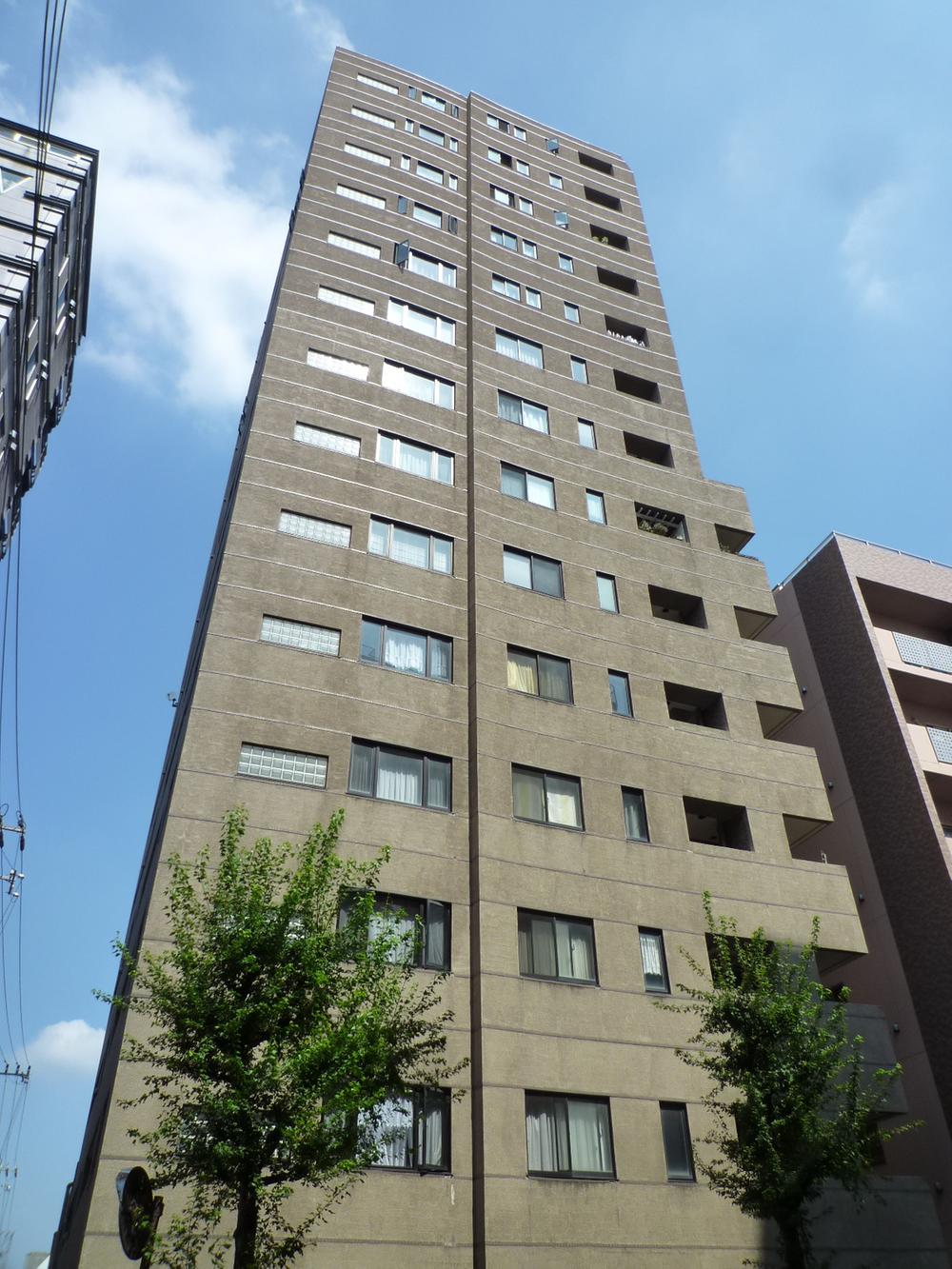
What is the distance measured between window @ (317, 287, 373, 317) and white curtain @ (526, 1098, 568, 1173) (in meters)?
23.1

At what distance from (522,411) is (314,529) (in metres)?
9.52

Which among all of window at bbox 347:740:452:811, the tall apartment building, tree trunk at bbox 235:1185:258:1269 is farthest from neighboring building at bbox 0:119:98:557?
tree trunk at bbox 235:1185:258:1269

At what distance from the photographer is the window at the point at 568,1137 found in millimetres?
16219

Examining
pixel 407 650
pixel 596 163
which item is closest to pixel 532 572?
pixel 407 650

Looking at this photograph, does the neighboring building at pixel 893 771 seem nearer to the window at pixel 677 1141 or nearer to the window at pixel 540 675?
the window at pixel 677 1141

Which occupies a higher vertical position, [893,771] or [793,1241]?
[893,771]

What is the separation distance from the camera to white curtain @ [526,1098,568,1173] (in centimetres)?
1617

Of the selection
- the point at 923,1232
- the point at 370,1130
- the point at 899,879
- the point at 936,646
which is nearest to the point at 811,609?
the point at 936,646

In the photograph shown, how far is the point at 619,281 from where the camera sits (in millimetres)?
37281

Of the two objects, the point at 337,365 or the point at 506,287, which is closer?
the point at 337,365

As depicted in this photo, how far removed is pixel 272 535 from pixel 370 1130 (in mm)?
13214

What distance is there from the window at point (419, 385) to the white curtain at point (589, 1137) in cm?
1959

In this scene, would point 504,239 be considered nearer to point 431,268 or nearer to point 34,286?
point 431,268

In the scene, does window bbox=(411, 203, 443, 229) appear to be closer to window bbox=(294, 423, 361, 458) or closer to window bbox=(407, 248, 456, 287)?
window bbox=(407, 248, 456, 287)
